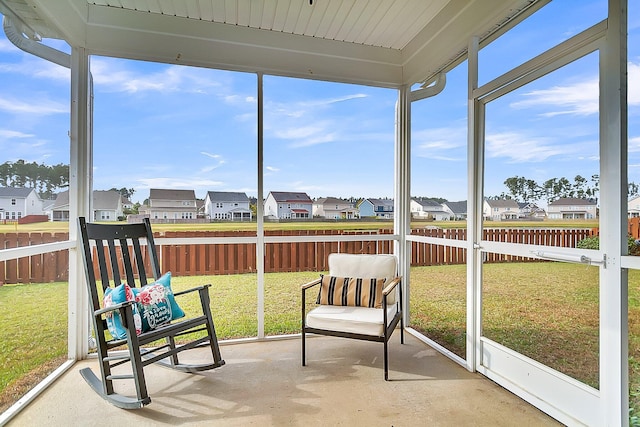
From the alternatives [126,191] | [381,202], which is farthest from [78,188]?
[381,202]

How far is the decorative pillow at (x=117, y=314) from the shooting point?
7.72 feet

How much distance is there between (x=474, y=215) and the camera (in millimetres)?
2801

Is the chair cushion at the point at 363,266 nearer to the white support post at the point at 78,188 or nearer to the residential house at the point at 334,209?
the residential house at the point at 334,209

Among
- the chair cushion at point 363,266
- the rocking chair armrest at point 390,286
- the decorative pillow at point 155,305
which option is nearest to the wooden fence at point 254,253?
the chair cushion at point 363,266

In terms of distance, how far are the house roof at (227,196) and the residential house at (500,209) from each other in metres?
2.09

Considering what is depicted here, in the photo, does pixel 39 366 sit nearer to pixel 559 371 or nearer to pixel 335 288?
pixel 335 288

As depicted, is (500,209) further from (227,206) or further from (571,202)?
(227,206)

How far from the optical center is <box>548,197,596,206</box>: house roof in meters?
2.00

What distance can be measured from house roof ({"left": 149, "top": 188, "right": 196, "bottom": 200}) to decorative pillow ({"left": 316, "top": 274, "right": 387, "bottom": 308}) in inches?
56.8

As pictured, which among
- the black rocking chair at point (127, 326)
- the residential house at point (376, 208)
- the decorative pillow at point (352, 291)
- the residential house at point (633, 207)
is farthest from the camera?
the residential house at point (376, 208)

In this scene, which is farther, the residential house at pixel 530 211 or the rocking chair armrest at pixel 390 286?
the rocking chair armrest at pixel 390 286

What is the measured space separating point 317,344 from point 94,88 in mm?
2977

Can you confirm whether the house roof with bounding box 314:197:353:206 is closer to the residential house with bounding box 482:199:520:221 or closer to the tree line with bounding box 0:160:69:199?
the residential house with bounding box 482:199:520:221

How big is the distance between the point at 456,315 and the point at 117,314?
259 cm
